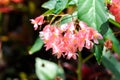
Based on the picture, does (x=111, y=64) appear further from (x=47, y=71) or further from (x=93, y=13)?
(x=93, y=13)

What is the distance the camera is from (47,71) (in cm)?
208

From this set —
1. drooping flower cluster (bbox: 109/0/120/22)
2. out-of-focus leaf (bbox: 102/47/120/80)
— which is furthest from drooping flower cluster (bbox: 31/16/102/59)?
out-of-focus leaf (bbox: 102/47/120/80)

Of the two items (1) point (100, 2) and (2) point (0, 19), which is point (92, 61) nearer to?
(2) point (0, 19)

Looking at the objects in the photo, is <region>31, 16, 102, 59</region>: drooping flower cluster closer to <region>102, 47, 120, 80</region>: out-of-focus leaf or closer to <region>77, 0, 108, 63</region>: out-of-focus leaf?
<region>77, 0, 108, 63</region>: out-of-focus leaf

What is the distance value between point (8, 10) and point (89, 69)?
806 mm

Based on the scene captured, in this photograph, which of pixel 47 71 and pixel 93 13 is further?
pixel 47 71

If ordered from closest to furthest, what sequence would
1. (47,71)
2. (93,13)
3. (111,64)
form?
(93,13)
(111,64)
(47,71)

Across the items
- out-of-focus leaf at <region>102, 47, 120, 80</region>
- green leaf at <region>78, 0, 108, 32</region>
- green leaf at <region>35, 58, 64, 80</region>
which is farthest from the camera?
green leaf at <region>35, 58, 64, 80</region>

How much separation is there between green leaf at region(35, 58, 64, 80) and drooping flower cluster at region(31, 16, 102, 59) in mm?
808

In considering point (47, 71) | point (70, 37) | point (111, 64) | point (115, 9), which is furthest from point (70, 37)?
point (47, 71)

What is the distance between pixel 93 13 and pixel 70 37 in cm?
9

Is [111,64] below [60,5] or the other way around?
below

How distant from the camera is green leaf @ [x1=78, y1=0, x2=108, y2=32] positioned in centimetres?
115

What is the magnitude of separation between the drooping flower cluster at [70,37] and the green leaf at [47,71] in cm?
81
